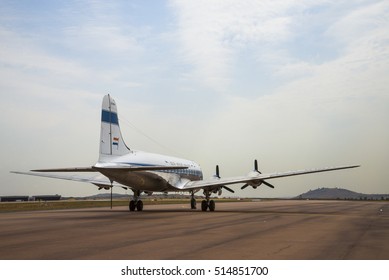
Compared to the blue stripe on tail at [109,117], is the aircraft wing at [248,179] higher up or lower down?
lower down

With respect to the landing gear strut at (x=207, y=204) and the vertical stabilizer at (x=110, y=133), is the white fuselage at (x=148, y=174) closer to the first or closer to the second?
the vertical stabilizer at (x=110, y=133)

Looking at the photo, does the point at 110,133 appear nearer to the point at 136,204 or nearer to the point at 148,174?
the point at 148,174

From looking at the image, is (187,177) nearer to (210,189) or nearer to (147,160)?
(210,189)

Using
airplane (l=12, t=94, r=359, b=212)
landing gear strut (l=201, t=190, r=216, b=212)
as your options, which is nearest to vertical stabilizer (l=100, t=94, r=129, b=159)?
airplane (l=12, t=94, r=359, b=212)

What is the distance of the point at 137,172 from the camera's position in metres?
36.4

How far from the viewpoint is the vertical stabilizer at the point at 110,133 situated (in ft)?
112

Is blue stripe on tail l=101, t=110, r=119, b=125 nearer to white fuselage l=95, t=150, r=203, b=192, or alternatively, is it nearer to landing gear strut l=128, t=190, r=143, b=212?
white fuselage l=95, t=150, r=203, b=192

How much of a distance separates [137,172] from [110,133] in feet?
12.6

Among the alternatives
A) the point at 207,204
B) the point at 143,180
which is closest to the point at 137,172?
the point at 143,180

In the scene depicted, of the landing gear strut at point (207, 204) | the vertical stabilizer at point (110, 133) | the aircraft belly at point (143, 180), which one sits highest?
the vertical stabilizer at point (110, 133)

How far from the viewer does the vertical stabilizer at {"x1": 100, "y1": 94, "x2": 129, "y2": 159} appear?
112 feet

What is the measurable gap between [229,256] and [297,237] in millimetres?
5854

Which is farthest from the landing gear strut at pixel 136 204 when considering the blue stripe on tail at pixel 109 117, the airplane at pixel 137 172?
the blue stripe on tail at pixel 109 117

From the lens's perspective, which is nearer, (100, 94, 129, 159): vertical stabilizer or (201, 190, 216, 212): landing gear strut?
(100, 94, 129, 159): vertical stabilizer
